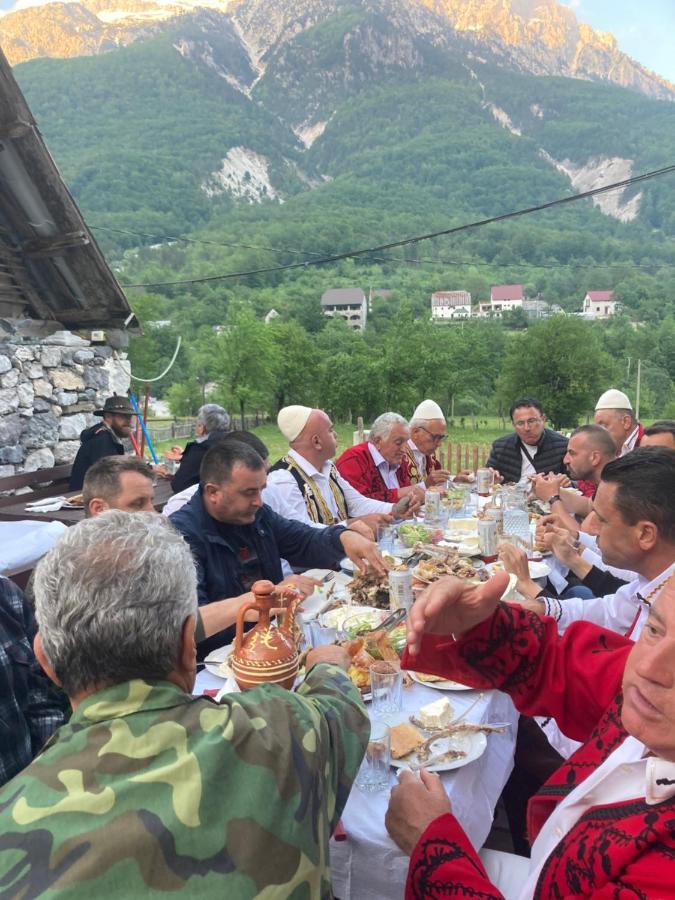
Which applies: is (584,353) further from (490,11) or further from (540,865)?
(490,11)

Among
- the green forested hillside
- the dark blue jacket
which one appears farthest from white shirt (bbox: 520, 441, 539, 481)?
the green forested hillside

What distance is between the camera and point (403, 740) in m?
1.81

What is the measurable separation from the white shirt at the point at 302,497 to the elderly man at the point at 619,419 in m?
2.69

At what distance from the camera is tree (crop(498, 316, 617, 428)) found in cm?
1900

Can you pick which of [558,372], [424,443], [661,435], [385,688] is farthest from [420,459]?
[558,372]

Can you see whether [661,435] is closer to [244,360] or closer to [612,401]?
[612,401]

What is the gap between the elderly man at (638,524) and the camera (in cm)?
246

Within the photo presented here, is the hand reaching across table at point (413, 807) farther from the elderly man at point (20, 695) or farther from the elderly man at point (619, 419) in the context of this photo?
the elderly man at point (619, 419)

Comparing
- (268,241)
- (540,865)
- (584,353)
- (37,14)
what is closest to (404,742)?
(540,865)

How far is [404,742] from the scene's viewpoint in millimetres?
1808

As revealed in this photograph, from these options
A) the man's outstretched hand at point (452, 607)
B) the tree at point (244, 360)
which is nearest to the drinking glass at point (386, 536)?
the man's outstretched hand at point (452, 607)

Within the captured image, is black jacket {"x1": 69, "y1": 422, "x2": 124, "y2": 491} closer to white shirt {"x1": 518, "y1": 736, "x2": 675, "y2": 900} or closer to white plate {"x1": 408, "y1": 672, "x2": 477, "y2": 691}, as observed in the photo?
white plate {"x1": 408, "y1": 672, "x2": 477, "y2": 691}

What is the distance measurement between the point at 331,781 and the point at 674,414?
90.1ft

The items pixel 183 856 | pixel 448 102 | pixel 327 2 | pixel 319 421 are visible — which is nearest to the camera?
pixel 183 856
